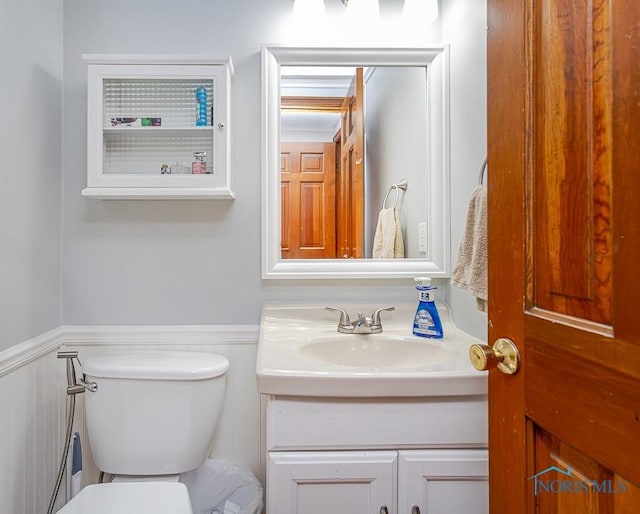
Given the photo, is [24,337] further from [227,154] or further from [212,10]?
[212,10]

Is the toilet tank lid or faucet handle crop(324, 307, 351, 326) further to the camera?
faucet handle crop(324, 307, 351, 326)

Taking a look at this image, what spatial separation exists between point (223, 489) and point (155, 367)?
0.51 meters

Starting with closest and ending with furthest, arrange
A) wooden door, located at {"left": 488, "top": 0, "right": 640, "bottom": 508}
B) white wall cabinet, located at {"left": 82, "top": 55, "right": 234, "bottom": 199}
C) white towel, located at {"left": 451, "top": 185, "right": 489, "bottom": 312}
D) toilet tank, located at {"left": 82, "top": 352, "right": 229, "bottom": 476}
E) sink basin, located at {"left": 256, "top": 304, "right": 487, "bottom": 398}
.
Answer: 1. wooden door, located at {"left": 488, "top": 0, "right": 640, "bottom": 508}
2. sink basin, located at {"left": 256, "top": 304, "right": 487, "bottom": 398}
3. white towel, located at {"left": 451, "top": 185, "right": 489, "bottom": 312}
4. toilet tank, located at {"left": 82, "top": 352, "right": 229, "bottom": 476}
5. white wall cabinet, located at {"left": 82, "top": 55, "right": 234, "bottom": 199}

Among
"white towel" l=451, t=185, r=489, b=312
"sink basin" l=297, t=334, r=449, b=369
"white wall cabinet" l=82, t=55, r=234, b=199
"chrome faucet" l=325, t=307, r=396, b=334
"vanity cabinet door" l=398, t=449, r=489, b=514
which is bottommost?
"vanity cabinet door" l=398, t=449, r=489, b=514

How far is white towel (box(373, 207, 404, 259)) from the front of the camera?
4.68 ft

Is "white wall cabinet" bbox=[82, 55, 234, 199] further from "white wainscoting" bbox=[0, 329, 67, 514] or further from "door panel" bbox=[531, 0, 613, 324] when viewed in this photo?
"door panel" bbox=[531, 0, 613, 324]

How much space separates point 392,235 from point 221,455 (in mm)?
993

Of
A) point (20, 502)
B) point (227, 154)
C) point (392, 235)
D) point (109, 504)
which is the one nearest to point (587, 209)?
point (392, 235)

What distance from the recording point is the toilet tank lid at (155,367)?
1.17 m

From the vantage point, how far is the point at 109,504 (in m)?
1.01

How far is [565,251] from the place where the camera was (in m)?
0.53

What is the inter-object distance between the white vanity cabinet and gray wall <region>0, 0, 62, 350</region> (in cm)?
84

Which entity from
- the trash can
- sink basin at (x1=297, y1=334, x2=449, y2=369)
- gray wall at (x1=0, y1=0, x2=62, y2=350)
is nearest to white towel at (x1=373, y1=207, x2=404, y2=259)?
sink basin at (x1=297, y1=334, x2=449, y2=369)

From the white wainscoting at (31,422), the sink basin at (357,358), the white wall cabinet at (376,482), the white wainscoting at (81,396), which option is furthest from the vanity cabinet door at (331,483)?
the white wainscoting at (31,422)
